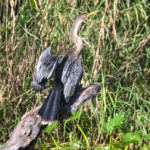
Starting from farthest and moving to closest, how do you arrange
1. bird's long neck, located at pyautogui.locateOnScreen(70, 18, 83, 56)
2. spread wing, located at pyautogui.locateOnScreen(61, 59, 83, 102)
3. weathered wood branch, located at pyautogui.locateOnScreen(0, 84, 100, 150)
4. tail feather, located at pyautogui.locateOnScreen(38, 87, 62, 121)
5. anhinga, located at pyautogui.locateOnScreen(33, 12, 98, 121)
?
bird's long neck, located at pyautogui.locateOnScreen(70, 18, 83, 56)
spread wing, located at pyautogui.locateOnScreen(61, 59, 83, 102)
anhinga, located at pyautogui.locateOnScreen(33, 12, 98, 121)
tail feather, located at pyautogui.locateOnScreen(38, 87, 62, 121)
weathered wood branch, located at pyautogui.locateOnScreen(0, 84, 100, 150)

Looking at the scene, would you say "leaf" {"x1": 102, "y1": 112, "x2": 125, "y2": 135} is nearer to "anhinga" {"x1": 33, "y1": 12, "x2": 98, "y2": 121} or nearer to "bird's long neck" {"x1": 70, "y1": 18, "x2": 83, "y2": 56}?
"anhinga" {"x1": 33, "y1": 12, "x2": 98, "y2": 121}

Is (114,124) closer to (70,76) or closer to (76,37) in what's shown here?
(70,76)

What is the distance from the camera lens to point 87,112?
3830 millimetres

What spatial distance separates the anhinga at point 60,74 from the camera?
306 centimetres

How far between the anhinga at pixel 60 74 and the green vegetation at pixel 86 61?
20cm

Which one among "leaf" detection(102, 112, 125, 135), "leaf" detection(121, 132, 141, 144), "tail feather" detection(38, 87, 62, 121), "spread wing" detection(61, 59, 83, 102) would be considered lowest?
"leaf" detection(121, 132, 141, 144)

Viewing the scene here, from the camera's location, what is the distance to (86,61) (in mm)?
3965

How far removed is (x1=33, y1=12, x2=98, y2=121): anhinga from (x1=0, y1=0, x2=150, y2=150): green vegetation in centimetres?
20

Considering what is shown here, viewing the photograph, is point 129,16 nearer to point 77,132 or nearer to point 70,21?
point 70,21

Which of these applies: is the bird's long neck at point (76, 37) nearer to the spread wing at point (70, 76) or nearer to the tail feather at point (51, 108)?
the spread wing at point (70, 76)

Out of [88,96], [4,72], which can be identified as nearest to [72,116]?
[88,96]

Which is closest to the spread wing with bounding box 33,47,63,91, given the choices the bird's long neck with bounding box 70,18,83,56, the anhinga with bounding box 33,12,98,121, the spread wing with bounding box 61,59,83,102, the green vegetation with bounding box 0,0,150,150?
the anhinga with bounding box 33,12,98,121

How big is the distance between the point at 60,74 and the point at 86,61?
1.89 ft

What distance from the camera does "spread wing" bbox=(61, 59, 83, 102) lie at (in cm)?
329
